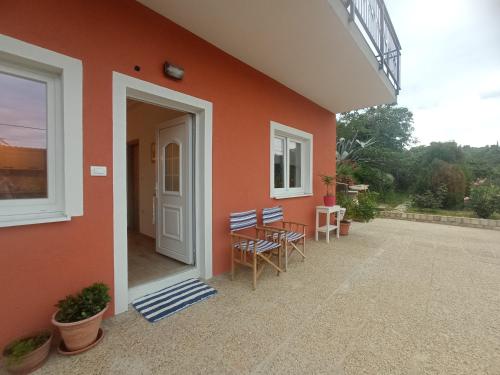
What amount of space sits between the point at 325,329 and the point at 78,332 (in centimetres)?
191

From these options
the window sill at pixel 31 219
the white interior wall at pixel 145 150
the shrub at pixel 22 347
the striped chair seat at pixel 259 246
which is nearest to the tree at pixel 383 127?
the white interior wall at pixel 145 150

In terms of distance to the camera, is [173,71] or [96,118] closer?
[96,118]

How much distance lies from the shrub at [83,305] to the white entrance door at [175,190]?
Result: 1.25 meters

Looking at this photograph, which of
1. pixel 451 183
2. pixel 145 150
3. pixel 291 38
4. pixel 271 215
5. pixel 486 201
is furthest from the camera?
pixel 451 183

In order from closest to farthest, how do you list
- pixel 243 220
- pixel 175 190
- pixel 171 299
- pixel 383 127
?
pixel 171 299 < pixel 243 220 < pixel 175 190 < pixel 383 127

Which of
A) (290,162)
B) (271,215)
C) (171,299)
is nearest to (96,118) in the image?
(171,299)

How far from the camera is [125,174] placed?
213 centimetres

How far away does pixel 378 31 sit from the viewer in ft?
11.8

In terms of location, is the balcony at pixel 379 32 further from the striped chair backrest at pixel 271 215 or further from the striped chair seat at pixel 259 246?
the striped chair seat at pixel 259 246

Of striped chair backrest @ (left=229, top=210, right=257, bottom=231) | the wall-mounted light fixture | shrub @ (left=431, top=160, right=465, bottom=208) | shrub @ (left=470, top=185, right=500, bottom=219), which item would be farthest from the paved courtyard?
shrub @ (left=431, top=160, right=465, bottom=208)

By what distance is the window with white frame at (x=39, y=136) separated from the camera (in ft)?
5.35

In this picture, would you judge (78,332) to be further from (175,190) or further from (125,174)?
(175,190)

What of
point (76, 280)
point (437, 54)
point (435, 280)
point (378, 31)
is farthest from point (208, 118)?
point (437, 54)

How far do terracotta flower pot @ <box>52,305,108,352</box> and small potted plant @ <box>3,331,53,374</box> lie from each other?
0.39ft
